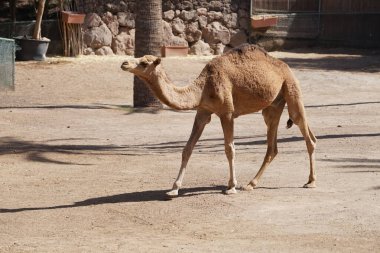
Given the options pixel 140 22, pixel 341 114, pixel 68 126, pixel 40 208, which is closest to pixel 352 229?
pixel 40 208

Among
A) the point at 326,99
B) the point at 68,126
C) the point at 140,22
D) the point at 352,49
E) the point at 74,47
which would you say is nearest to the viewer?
the point at 68,126

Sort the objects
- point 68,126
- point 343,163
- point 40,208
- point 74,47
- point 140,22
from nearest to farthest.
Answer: point 40,208
point 343,163
point 68,126
point 140,22
point 74,47

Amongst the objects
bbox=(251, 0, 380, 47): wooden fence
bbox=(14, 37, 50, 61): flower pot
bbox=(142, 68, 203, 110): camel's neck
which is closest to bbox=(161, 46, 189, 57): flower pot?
bbox=(14, 37, 50, 61): flower pot

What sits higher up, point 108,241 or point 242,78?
point 242,78

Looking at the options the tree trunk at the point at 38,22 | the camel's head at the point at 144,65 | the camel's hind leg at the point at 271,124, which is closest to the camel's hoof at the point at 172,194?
the camel's hind leg at the point at 271,124

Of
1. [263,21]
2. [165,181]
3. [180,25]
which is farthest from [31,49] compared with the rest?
[165,181]

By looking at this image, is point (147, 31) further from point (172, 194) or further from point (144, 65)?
point (144, 65)

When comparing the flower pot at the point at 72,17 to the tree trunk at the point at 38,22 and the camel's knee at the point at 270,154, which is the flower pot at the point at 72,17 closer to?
the tree trunk at the point at 38,22

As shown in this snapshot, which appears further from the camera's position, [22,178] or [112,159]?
[112,159]

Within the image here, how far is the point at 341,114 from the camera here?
1748 centimetres

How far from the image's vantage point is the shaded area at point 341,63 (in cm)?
2484

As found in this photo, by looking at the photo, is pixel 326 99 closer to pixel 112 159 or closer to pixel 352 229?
pixel 112 159

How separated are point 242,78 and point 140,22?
28.3 feet

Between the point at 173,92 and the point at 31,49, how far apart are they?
1538 cm
